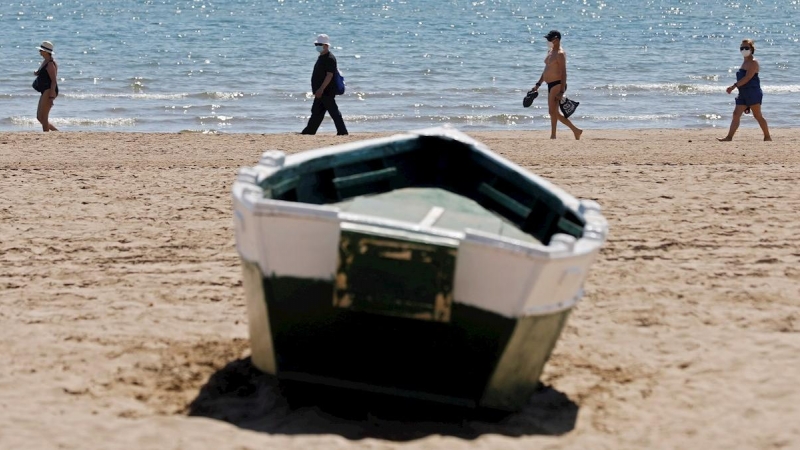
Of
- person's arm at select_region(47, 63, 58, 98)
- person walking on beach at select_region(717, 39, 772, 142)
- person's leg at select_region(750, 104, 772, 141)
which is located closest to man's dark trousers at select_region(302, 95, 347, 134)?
person's arm at select_region(47, 63, 58, 98)

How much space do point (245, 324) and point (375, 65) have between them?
18.6 metres

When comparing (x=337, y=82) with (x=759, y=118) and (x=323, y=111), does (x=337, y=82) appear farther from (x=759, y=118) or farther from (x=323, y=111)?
(x=759, y=118)

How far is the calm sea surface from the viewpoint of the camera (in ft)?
63.4

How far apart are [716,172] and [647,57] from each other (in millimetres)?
17224

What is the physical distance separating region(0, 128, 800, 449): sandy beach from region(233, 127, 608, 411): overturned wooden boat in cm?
25

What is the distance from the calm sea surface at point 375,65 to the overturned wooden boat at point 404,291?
11.7 metres

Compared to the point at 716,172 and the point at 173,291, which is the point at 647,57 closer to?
the point at 716,172

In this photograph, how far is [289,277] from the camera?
5777mm

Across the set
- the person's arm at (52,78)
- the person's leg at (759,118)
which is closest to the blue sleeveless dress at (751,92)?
the person's leg at (759,118)

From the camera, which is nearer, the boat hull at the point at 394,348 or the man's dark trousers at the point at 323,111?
the boat hull at the point at 394,348

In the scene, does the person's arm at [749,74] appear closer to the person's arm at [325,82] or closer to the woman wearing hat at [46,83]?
the person's arm at [325,82]

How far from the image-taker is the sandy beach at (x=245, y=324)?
576 cm

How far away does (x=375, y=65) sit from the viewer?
25.4m

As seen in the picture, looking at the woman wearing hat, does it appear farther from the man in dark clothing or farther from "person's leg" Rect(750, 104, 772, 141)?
"person's leg" Rect(750, 104, 772, 141)
